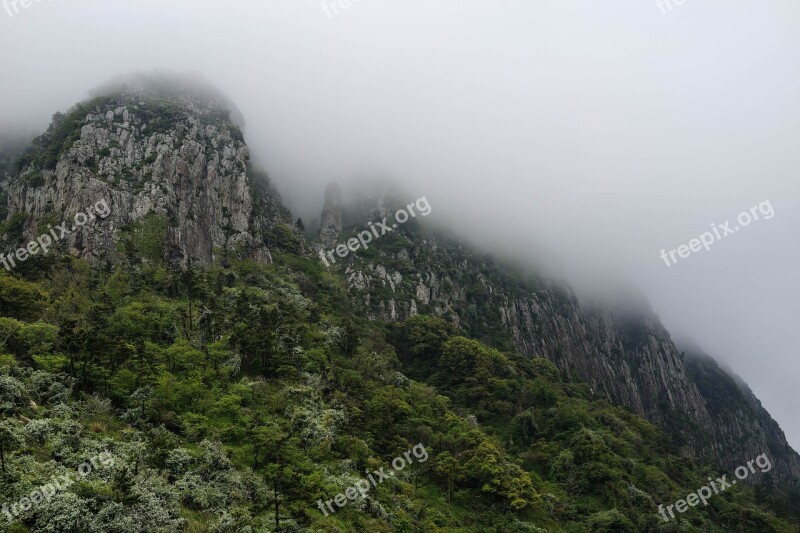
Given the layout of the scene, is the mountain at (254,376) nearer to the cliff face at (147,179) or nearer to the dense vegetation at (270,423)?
the dense vegetation at (270,423)

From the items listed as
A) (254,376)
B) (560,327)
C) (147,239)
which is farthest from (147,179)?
(560,327)

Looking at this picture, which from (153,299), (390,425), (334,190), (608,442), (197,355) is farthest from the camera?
(334,190)

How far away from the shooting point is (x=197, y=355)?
45.4 m

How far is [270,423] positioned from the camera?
39906mm

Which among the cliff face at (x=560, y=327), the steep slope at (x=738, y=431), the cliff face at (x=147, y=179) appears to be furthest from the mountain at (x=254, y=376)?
the steep slope at (x=738, y=431)

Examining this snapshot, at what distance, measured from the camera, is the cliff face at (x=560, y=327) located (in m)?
124

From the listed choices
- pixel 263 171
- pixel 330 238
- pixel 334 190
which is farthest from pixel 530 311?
pixel 263 171

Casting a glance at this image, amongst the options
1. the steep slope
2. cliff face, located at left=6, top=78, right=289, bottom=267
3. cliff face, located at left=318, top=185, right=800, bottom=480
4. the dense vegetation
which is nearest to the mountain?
the dense vegetation

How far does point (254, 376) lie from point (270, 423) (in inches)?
470

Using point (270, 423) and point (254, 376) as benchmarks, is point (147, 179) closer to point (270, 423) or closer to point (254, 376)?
point (254, 376)

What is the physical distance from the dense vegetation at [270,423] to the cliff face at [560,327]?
106 feet

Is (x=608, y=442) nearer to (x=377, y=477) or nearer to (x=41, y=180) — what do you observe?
(x=377, y=477)

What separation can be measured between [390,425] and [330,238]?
317 ft

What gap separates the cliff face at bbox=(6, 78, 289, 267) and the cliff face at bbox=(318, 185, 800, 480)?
32244 mm
